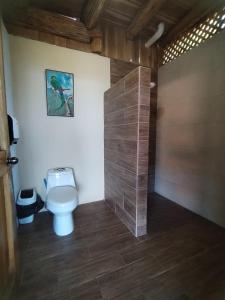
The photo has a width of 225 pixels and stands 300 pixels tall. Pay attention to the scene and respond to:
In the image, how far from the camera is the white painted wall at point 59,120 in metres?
1.92

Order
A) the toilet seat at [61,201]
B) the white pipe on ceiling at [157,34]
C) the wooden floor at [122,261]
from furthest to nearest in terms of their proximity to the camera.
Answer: the white pipe on ceiling at [157,34] → the toilet seat at [61,201] → the wooden floor at [122,261]

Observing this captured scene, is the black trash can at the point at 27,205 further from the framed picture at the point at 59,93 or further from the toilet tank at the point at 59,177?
the framed picture at the point at 59,93

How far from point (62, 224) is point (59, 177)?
56cm

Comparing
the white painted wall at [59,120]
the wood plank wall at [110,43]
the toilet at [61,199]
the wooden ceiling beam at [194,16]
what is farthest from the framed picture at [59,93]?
the wooden ceiling beam at [194,16]

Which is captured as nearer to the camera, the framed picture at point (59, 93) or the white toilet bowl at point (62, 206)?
the white toilet bowl at point (62, 206)

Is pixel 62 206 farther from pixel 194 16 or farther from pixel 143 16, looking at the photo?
pixel 194 16

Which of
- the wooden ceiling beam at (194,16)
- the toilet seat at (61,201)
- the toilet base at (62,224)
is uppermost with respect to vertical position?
the wooden ceiling beam at (194,16)

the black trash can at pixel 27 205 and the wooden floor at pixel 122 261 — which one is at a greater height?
the black trash can at pixel 27 205

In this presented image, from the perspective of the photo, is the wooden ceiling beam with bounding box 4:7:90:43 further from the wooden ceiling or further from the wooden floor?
the wooden floor

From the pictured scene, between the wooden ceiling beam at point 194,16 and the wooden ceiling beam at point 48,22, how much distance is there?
130 centimetres

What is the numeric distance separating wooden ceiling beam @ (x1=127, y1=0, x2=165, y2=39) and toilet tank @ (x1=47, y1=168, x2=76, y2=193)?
2.19 meters

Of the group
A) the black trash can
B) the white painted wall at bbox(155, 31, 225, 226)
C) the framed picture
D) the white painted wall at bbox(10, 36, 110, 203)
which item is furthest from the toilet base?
the white painted wall at bbox(155, 31, 225, 226)

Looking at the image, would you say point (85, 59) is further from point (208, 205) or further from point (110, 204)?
point (208, 205)

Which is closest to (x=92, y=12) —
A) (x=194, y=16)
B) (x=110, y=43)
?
(x=110, y=43)
